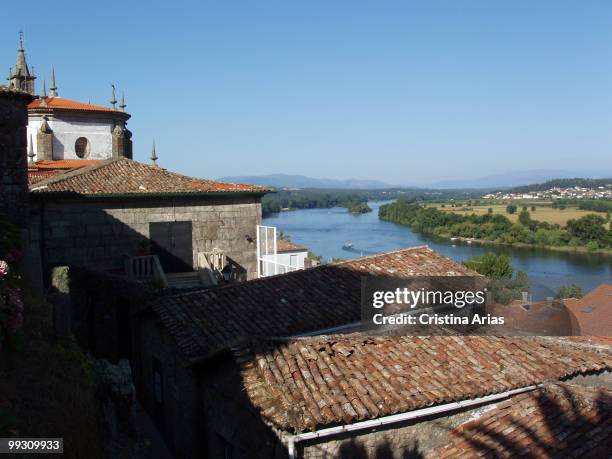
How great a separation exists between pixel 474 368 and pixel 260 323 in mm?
3145

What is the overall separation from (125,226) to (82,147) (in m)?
9.46

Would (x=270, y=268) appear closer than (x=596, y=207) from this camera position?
Yes

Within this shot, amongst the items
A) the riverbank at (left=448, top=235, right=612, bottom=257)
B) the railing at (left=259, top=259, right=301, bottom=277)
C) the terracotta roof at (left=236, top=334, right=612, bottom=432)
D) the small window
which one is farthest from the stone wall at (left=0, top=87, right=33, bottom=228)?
the riverbank at (left=448, top=235, right=612, bottom=257)

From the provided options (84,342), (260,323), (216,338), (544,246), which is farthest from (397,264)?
(544,246)

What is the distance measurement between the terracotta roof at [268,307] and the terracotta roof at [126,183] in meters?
4.72

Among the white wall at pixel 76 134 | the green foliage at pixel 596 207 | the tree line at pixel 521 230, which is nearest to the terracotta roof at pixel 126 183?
the white wall at pixel 76 134

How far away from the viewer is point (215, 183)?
15.5 meters

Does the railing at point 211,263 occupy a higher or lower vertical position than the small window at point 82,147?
lower

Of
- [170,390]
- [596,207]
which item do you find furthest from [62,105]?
[596,207]

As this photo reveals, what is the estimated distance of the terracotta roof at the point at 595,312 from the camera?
1948cm

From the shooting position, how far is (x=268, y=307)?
9609mm

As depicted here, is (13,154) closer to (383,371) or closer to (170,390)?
(170,390)

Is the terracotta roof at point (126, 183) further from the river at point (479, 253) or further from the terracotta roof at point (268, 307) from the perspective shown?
the river at point (479, 253)

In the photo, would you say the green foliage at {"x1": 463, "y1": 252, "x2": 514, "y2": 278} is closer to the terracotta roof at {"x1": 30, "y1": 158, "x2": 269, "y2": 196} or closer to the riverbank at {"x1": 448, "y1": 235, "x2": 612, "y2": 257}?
the terracotta roof at {"x1": 30, "y1": 158, "x2": 269, "y2": 196}
